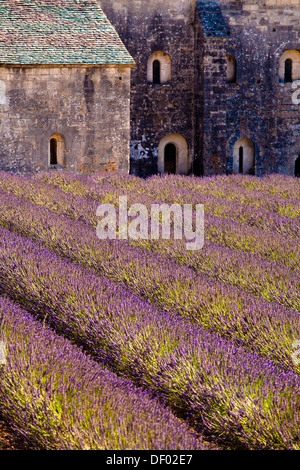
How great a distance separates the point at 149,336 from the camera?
15.4 feet

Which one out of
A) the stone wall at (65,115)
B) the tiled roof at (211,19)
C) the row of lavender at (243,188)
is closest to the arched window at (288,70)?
the tiled roof at (211,19)

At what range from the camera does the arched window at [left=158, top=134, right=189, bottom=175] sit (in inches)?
740

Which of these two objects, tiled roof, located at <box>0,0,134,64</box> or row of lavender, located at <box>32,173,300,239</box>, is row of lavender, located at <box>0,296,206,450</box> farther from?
tiled roof, located at <box>0,0,134,64</box>

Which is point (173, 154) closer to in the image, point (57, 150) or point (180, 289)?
point (57, 150)

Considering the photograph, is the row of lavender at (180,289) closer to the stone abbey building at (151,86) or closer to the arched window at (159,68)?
the stone abbey building at (151,86)

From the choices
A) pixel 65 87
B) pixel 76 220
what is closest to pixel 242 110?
pixel 65 87

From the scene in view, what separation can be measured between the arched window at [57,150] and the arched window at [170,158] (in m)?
4.35

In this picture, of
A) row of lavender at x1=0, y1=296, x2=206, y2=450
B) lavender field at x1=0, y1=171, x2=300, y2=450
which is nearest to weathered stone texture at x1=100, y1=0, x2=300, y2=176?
lavender field at x1=0, y1=171, x2=300, y2=450

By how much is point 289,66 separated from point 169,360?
1614cm

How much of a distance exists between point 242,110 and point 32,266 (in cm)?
1342

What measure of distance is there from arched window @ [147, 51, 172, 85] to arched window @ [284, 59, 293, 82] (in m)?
3.35

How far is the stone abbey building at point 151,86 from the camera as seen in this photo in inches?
588

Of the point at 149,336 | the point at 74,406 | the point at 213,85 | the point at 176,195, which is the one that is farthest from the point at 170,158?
the point at 74,406

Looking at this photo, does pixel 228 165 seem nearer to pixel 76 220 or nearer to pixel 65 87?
pixel 65 87
